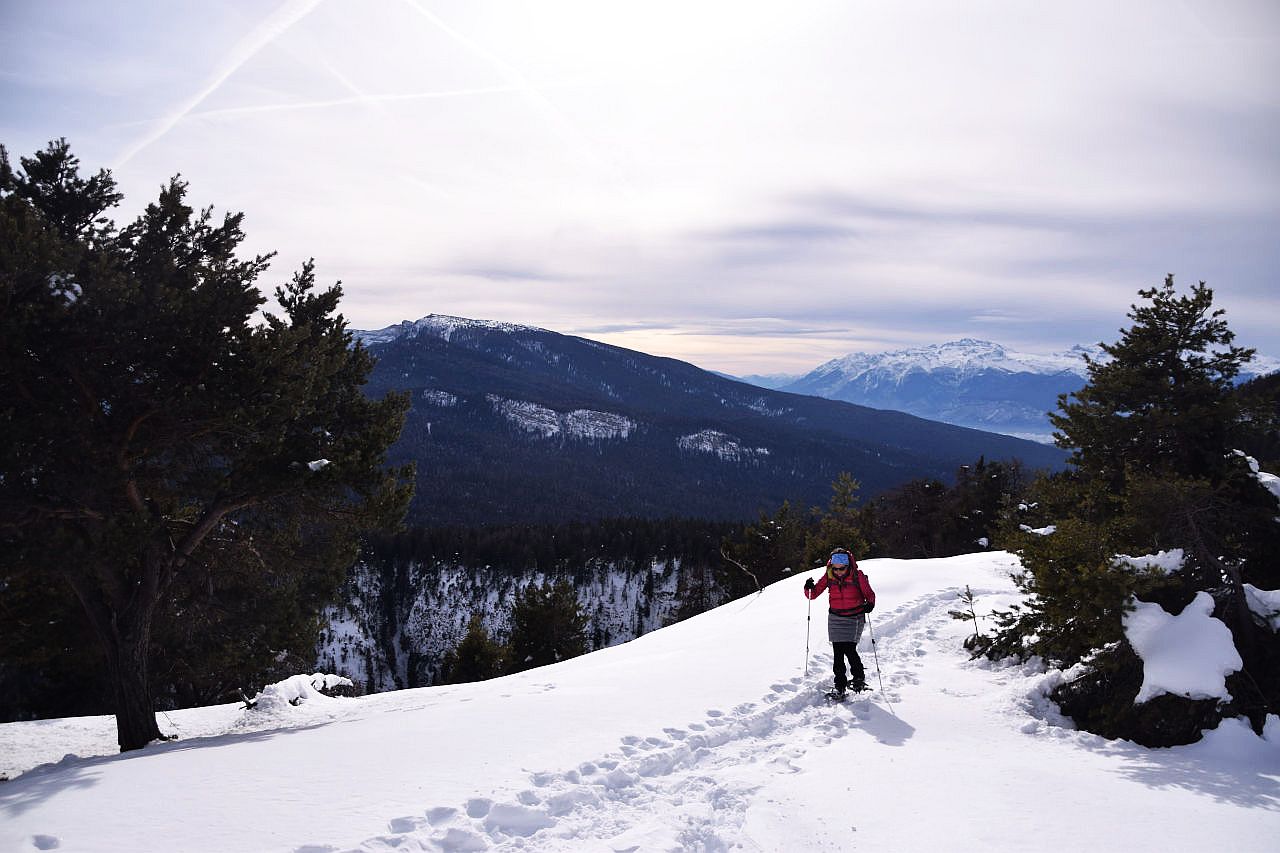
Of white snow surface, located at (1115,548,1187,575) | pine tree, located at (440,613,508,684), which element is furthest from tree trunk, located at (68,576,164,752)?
pine tree, located at (440,613,508,684)

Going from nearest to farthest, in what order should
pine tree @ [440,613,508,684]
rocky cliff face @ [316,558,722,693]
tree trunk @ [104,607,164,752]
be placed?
tree trunk @ [104,607,164,752] → pine tree @ [440,613,508,684] → rocky cliff face @ [316,558,722,693]

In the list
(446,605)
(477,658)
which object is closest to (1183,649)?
(477,658)

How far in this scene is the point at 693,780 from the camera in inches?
246

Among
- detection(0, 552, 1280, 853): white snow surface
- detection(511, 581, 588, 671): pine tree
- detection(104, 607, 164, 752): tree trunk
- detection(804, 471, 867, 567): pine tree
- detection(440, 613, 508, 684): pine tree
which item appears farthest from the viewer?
detection(511, 581, 588, 671): pine tree

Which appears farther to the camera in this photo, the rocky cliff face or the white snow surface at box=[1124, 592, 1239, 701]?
the rocky cliff face

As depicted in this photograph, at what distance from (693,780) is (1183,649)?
5651 millimetres

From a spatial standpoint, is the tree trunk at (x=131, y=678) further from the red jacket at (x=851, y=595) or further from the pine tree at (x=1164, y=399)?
the pine tree at (x=1164, y=399)

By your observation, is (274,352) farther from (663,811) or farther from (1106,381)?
(1106,381)

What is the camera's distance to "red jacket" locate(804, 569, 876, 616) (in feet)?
30.1

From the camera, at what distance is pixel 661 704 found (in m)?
8.41

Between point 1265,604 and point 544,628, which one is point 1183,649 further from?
point 544,628

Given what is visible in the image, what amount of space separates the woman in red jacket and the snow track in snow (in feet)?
1.15

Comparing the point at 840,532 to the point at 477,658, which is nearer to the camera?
the point at 477,658

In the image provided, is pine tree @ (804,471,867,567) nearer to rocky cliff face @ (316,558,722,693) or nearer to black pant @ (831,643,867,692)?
black pant @ (831,643,867,692)
